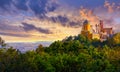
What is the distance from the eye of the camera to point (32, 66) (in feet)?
158

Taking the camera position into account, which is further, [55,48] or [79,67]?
[55,48]

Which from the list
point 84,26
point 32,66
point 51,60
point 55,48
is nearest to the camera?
point 32,66

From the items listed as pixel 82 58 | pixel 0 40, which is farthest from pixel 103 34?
pixel 82 58

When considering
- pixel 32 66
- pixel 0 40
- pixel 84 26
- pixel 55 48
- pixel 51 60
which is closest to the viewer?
pixel 32 66

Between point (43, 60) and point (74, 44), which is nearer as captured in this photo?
point (43, 60)

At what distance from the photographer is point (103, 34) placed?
146 m

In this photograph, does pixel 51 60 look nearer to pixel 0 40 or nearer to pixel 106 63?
pixel 106 63

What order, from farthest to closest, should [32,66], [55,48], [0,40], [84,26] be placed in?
[84,26], [0,40], [55,48], [32,66]

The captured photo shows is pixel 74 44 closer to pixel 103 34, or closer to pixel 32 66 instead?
pixel 32 66

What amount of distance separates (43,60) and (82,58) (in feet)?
18.8

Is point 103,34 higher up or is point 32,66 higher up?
point 103,34

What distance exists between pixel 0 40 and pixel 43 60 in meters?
25.4

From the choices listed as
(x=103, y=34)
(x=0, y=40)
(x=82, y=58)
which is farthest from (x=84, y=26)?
(x=82, y=58)

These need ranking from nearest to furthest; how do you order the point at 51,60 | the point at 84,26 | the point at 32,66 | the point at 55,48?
the point at 32,66, the point at 51,60, the point at 55,48, the point at 84,26
